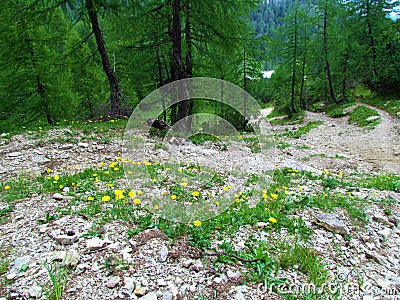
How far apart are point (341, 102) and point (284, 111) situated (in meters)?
6.37

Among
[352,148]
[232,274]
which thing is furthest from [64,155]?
[352,148]

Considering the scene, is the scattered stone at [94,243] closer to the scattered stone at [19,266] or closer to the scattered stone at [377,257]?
the scattered stone at [19,266]

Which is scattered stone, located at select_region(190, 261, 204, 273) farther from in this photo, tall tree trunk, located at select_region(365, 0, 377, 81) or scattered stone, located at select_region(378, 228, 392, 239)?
tall tree trunk, located at select_region(365, 0, 377, 81)

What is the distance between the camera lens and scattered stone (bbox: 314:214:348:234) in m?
3.56

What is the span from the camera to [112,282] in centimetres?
229

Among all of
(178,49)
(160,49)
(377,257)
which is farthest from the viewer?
(160,49)

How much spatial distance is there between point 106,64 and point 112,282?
31.6ft

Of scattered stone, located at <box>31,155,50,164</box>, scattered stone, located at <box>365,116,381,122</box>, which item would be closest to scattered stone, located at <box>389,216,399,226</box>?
scattered stone, located at <box>31,155,50,164</box>

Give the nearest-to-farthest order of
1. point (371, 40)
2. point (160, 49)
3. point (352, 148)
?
1. point (160, 49)
2. point (352, 148)
3. point (371, 40)

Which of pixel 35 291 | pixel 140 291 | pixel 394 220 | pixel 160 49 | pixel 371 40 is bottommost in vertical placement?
pixel 394 220

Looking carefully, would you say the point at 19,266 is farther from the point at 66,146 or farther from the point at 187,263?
the point at 66,146

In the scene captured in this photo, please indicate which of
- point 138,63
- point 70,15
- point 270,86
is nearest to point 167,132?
point 138,63

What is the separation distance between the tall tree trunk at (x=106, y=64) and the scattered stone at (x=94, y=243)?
861 cm

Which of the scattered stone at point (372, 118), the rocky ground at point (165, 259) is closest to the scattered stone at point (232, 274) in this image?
the rocky ground at point (165, 259)
